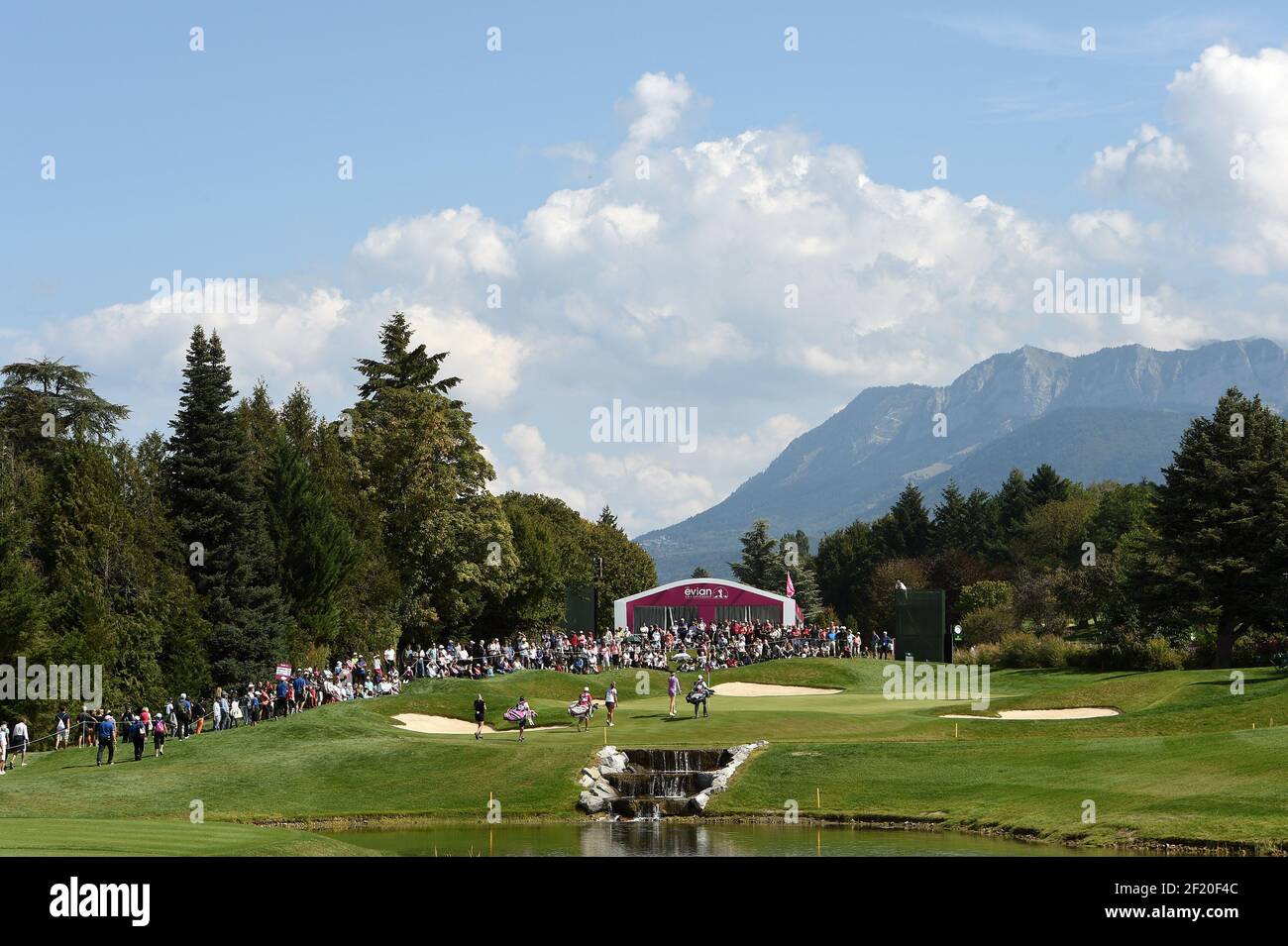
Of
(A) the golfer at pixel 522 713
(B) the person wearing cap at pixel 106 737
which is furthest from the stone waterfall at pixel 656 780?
(B) the person wearing cap at pixel 106 737

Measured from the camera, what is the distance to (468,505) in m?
84.2

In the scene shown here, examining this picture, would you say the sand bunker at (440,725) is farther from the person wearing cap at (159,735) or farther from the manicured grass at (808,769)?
the person wearing cap at (159,735)

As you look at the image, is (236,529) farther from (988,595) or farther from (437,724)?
(988,595)

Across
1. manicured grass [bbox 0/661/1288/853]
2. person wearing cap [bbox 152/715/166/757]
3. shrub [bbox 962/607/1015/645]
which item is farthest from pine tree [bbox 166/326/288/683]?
shrub [bbox 962/607/1015/645]

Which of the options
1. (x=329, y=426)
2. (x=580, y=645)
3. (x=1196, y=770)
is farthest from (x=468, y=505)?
(x=1196, y=770)

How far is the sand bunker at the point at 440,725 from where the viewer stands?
54688mm

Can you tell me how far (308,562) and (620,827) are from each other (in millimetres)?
37692

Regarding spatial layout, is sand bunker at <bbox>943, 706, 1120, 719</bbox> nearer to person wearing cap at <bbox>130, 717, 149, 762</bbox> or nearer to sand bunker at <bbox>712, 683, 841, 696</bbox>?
sand bunker at <bbox>712, 683, 841, 696</bbox>

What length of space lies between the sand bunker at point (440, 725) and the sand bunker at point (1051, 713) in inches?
662
